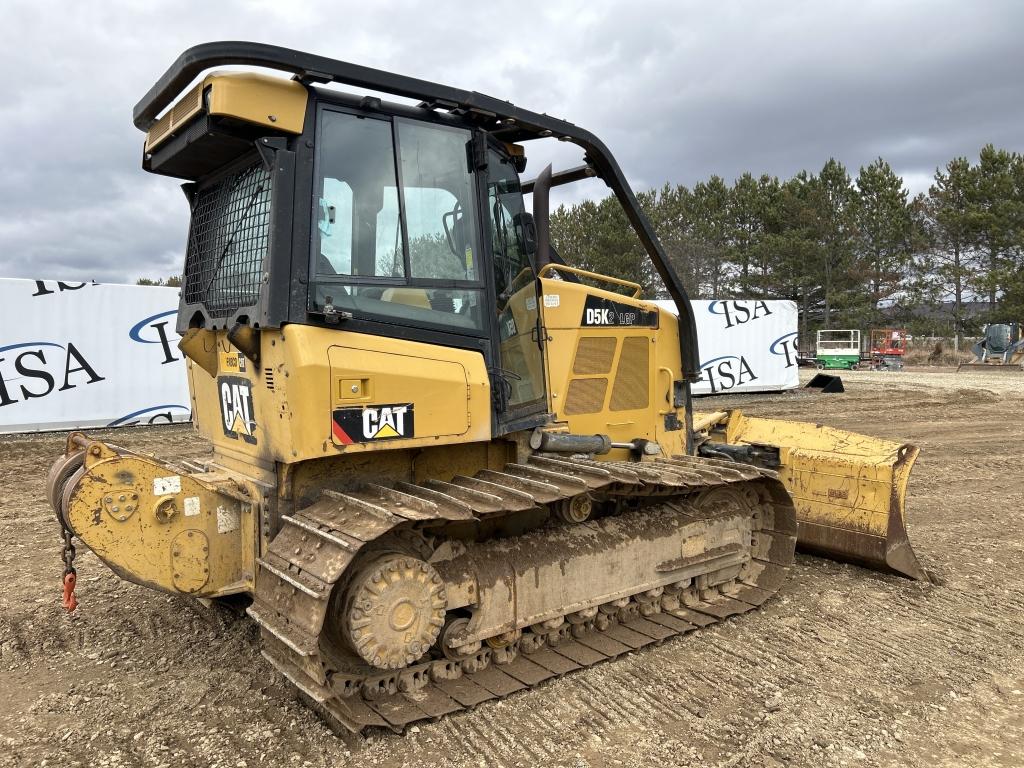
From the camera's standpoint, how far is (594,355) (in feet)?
16.3

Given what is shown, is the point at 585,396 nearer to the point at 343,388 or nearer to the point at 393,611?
the point at 343,388

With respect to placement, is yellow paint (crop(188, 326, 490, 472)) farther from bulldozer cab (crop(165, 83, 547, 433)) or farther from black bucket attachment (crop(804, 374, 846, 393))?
black bucket attachment (crop(804, 374, 846, 393))

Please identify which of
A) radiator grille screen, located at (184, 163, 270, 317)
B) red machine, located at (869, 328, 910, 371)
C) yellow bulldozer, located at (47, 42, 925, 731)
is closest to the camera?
yellow bulldozer, located at (47, 42, 925, 731)

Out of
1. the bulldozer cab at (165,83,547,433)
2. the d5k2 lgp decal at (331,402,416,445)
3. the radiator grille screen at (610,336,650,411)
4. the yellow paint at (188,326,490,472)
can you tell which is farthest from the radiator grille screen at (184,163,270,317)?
the radiator grille screen at (610,336,650,411)

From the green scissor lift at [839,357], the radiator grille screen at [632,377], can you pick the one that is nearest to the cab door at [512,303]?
the radiator grille screen at [632,377]

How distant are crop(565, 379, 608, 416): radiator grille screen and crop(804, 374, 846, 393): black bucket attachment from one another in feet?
58.5

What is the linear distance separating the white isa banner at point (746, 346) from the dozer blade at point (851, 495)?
13.6m

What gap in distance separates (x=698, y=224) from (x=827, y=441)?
37.0 meters

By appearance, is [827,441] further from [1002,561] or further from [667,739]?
[667,739]

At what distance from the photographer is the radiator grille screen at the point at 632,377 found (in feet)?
16.9

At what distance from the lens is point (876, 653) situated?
4.35 metres

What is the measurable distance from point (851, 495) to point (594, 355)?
93.0 inches

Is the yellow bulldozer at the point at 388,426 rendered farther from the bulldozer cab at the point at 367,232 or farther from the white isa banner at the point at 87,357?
the white isa banner at the point at 87,357

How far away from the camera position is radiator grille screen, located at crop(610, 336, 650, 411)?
515cm
